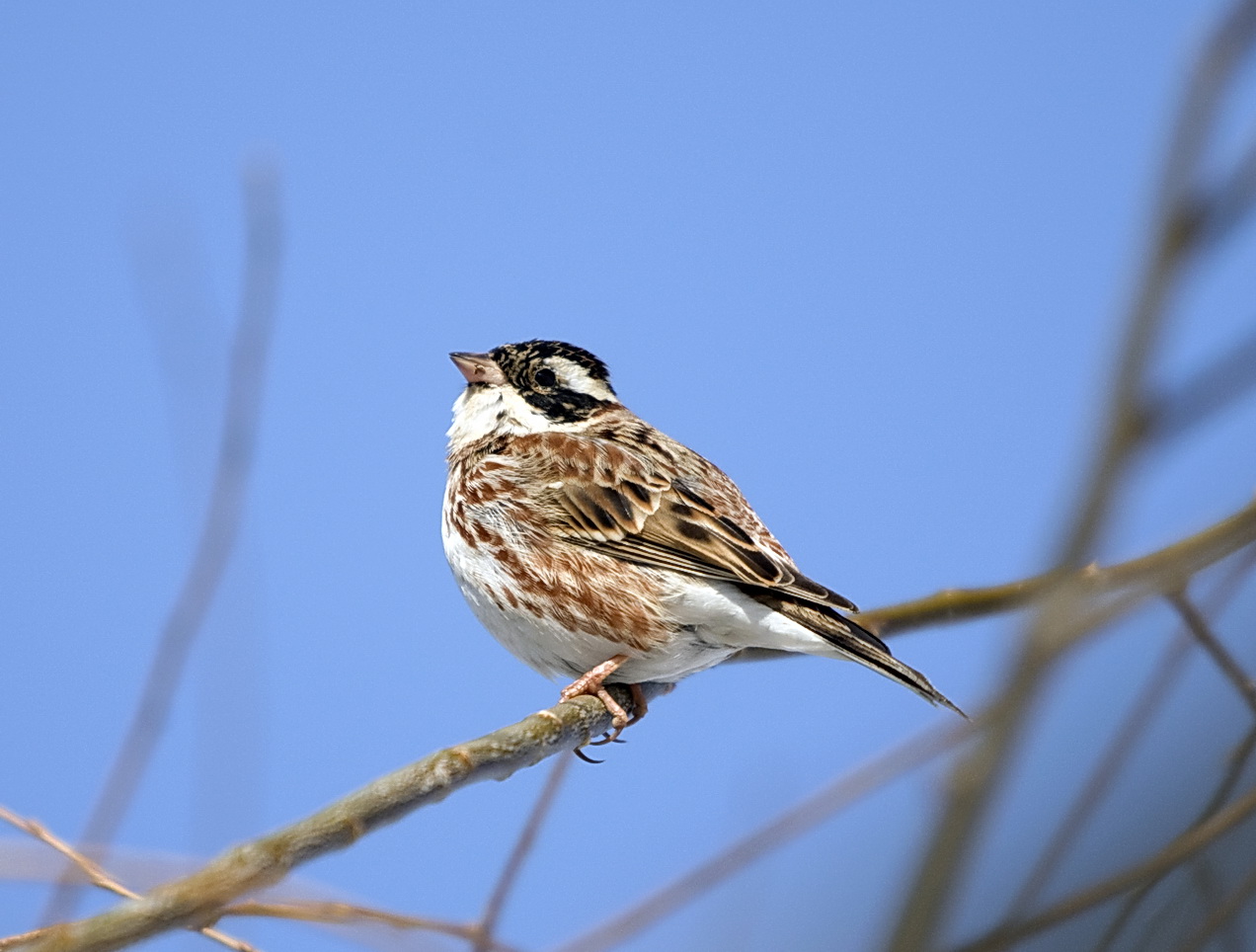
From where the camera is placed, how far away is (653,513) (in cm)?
697

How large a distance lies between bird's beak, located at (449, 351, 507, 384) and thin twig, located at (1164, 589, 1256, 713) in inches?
246

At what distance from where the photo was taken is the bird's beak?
25.9 ft

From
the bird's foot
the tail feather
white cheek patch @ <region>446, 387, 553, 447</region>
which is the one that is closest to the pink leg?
the bird's foot

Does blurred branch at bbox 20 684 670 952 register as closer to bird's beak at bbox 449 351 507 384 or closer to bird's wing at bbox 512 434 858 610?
bird's wing at bbox 512 434 858 610

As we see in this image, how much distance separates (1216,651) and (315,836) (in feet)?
7.53

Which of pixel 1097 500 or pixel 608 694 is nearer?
pixel 1097 500

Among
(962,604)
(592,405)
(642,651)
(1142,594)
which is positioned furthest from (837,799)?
(592,405)

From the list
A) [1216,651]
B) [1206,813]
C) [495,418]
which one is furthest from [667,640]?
[1206,813]

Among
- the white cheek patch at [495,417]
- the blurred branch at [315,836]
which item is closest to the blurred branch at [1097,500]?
the blurred branch at [315,836]

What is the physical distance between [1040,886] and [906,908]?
0.39 m

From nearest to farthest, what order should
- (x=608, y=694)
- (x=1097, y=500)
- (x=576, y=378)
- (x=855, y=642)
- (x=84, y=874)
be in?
(x=1097, y=500) → (x=84, y=874) → (x=855, y=642) → (x=608, y=694) → (x=576, y=378)

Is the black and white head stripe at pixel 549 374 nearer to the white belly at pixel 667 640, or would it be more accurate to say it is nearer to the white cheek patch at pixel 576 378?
the white cheek patch at pixel 576 378

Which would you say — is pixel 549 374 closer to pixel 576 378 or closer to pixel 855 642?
pixel 576 378

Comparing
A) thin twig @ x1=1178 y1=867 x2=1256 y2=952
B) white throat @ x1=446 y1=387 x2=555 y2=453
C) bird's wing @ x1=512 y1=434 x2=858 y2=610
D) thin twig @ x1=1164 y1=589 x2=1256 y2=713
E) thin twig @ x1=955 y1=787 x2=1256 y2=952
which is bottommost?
thin twig @ x1=1178 y1=867 x2=1256 y2=952
